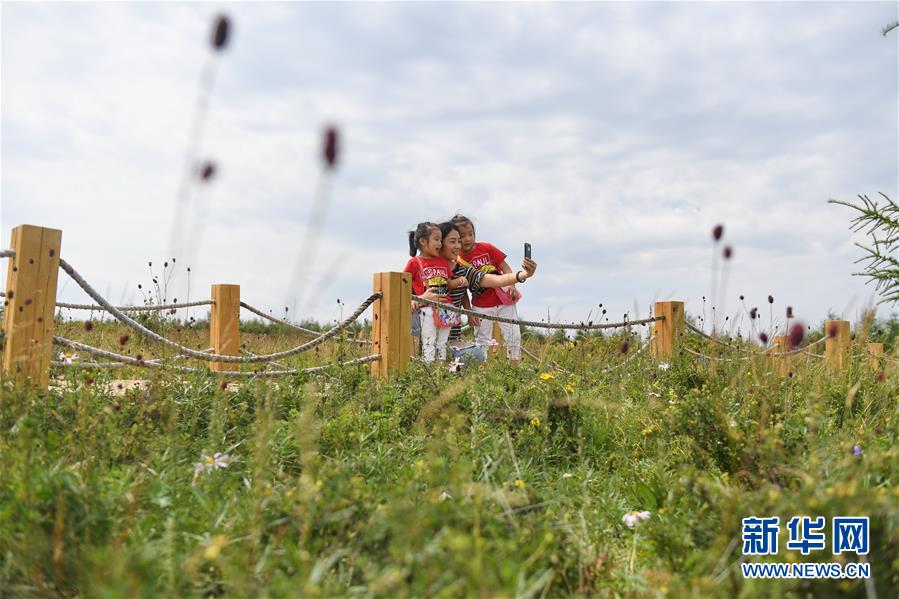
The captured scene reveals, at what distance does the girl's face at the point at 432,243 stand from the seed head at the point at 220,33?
4984mm

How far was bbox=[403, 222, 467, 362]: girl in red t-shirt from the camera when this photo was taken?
729cm

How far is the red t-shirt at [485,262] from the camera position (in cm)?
814

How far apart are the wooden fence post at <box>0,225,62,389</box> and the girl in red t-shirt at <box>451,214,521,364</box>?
435 cm

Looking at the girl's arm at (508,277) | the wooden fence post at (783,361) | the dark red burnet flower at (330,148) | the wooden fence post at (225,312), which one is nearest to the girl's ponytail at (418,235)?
the girl's arm at (508,277)

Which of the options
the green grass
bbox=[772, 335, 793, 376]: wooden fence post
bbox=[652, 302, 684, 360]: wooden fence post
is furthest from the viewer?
bbox=[652, 302, 684, 360]: wooden fence post

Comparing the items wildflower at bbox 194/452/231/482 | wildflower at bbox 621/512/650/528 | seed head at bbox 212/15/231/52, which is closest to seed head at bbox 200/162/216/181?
seed head at bbox 212/15/231/52

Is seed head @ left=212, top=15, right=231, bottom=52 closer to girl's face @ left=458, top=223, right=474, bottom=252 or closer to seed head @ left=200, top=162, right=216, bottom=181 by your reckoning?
seed head @ left=200, top=162, right=216, bottom=181

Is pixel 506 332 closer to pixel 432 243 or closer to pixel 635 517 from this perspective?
pixel 432 243

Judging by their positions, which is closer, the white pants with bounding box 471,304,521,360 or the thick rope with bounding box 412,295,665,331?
the thick rope with bounding box 412,295,665,331

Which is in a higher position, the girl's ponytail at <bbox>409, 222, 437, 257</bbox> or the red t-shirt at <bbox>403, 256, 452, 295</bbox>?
the girl's ponytail at <bbox>409, 222, 437, 257</bbox>

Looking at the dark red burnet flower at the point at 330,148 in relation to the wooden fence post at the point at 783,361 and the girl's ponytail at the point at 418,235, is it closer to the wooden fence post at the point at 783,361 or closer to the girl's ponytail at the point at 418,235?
the wooden fence post at the point at 783,361

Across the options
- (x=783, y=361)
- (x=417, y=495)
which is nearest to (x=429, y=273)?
(x=783, y=361)

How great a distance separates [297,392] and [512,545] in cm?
303

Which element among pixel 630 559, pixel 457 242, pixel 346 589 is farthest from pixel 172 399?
pixel 457 242
